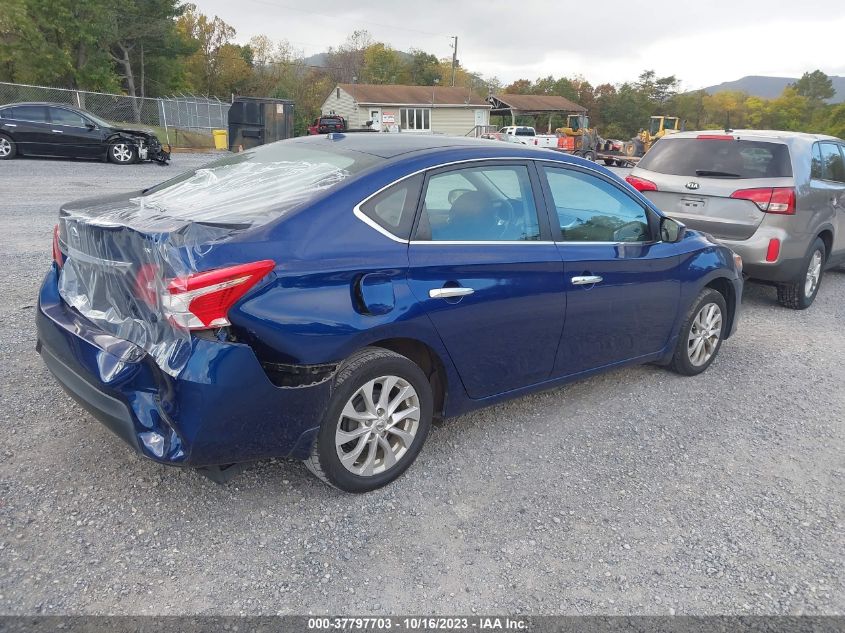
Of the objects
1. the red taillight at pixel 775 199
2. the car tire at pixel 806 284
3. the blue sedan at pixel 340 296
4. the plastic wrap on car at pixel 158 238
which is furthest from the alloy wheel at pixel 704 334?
the plastic wrap on car at pixel 158 238

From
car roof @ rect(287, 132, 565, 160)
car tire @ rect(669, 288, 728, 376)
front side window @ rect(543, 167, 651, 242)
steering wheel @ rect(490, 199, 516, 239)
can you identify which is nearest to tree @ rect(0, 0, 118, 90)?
car roof @ rect(287, 132, 565, 160)

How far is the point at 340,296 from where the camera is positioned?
2.85 metres

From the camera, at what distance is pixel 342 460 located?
3.04 m

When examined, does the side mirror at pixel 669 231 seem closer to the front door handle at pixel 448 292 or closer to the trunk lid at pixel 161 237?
the front door handle at pixel 448 292

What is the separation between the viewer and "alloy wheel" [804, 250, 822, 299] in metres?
6.84

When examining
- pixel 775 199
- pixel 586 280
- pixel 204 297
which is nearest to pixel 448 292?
Answer: pixel 586 280

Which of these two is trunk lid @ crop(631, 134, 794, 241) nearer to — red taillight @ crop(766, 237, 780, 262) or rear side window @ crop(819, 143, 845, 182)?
red taillight @ crop(766, 237, 780, 262)

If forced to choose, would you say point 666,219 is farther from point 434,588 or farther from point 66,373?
point 66,373

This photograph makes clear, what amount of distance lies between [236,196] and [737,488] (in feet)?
9.79

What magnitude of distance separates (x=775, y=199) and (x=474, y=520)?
16.3ft

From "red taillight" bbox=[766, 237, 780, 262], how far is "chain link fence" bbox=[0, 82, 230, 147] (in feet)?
83.0

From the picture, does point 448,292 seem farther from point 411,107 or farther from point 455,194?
point 411,107

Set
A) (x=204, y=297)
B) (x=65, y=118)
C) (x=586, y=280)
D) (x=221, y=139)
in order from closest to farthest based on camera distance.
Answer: (x=204, y=297) < (x=586, y=280) < (x=65, y=118) < (x=221, y=139)

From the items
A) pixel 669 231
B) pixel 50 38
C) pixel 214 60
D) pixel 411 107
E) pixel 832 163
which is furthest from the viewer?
pixel 214 60
